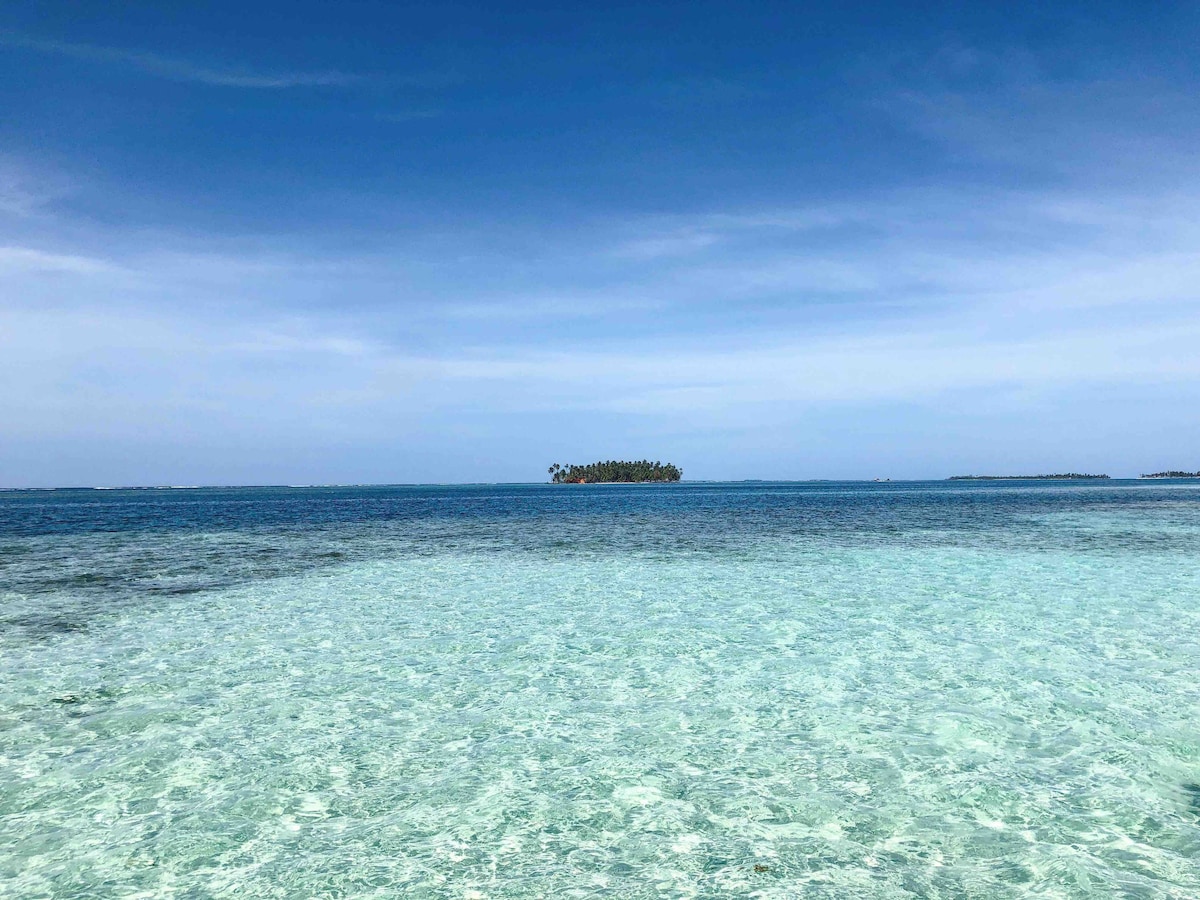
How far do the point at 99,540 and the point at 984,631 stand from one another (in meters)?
37.5

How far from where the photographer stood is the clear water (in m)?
5.27

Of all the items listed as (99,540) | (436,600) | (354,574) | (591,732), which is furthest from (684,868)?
(99,540)

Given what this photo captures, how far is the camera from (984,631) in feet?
42.9

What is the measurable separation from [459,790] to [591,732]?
1.92 meters

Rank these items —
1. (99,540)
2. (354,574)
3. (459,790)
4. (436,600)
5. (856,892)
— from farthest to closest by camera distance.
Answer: (99,540)
(354,574)
(436,600)
(459,790)
(856,892)

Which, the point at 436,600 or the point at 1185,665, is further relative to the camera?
the point at 436,600

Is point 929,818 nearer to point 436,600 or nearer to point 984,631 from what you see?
point 984,631

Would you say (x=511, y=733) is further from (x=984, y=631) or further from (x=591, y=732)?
(x=984, y=631)

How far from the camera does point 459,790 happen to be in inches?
260

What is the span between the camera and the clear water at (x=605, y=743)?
5270 millimetres

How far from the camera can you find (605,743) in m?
7.79

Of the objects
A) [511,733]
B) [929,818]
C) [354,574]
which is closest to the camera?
[929,818]

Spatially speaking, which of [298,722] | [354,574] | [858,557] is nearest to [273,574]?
[354,574]

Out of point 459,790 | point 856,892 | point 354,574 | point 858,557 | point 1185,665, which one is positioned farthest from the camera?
point 858,557
